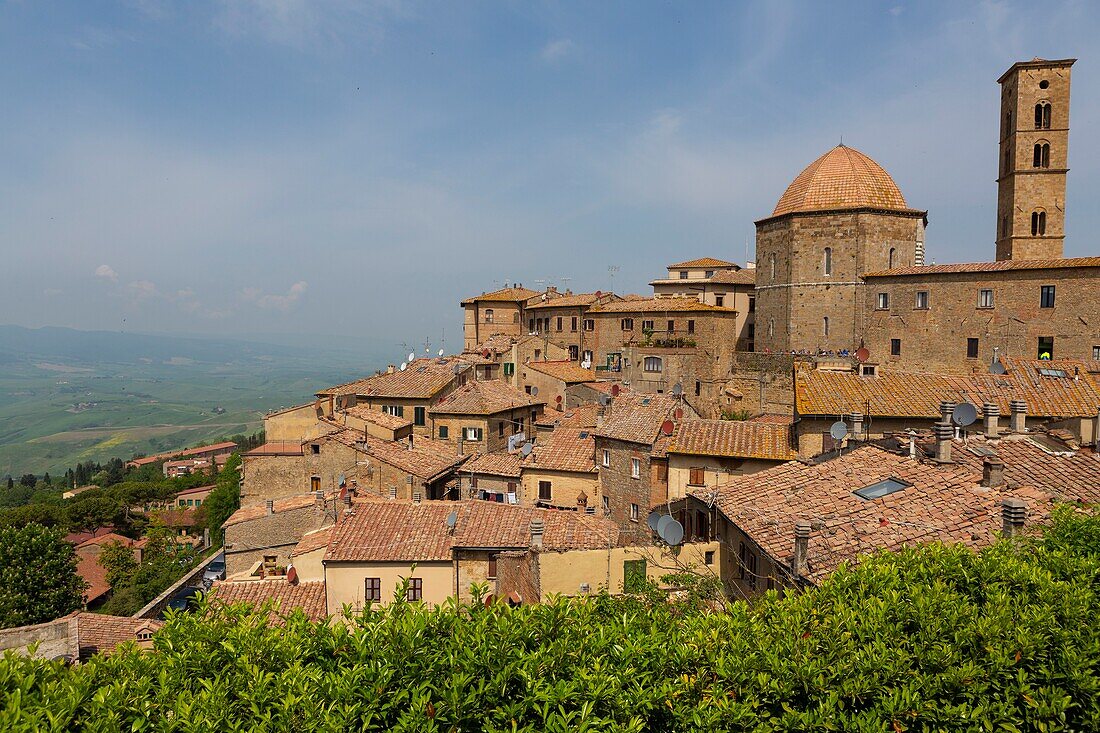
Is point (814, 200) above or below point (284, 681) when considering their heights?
above

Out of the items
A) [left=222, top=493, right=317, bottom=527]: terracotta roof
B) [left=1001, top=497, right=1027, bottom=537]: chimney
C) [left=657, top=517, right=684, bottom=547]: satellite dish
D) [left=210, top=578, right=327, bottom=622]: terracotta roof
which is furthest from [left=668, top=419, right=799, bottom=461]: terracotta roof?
[left=222, top=493, right=317, bottom=527]: terracotta roof

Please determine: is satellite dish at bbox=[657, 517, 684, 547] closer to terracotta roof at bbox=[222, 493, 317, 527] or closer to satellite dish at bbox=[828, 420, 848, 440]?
satellite dish at bbox=[828, 420, 848, 440]

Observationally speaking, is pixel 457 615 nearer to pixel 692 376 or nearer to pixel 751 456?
pixel 751 456

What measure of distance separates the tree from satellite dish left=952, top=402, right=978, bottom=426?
45.3 metres

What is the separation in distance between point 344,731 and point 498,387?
38964 mm

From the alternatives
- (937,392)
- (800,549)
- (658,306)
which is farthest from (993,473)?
(658,306)

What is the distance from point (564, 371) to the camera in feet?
168

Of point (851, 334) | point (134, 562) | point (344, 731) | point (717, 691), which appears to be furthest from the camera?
point (134, 562)

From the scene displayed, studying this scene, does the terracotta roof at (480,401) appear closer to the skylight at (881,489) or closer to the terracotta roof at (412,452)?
the terracotta roof at (412,452)

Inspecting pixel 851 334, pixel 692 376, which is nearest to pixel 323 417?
pixel 692 376

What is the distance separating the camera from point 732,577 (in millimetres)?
15836

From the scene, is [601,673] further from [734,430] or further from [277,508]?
[277,508]

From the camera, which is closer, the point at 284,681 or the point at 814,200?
the point at 284,681

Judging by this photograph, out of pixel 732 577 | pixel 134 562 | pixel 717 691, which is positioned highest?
pixel 717 691
